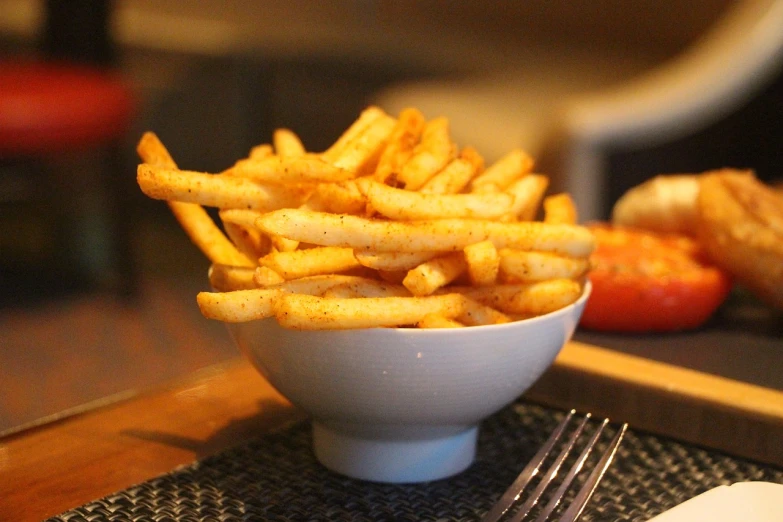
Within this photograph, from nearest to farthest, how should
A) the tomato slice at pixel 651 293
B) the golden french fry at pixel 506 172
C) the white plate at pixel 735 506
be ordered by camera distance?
the white plate at pixel 735 506 < the golden french fry at pixel 506 172 < the tomato slice at pixel 651 293

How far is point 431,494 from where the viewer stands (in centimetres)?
85

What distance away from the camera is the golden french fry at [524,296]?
0.85 m

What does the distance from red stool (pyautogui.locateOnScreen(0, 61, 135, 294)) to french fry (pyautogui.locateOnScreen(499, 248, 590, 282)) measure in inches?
82.3

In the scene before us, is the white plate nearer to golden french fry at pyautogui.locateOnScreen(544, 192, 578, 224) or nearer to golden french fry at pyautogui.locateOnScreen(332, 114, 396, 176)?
golden french fry at pyautogui.locateOnScreen(544, 192, 578, 224)

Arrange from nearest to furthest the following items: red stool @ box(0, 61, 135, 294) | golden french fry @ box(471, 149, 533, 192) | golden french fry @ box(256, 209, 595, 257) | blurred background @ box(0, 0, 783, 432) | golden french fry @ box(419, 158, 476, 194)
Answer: golden french fry @ box(256, 209, 595, 257) → golden french fry @ box(419, 158, 476, 194) → golden french fry @ box(471, 149, 533, 192) → blurred background @ box(0, 0, 783, 432) → red stool @ box(0, 61, 135, 294)

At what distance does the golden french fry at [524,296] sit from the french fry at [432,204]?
74 mm

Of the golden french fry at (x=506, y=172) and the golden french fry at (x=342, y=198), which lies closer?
the golden french fry at (x=342, y=198)

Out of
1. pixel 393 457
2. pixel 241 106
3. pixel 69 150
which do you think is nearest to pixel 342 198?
pixel 393 457

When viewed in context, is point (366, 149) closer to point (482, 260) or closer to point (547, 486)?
point (482, 260)

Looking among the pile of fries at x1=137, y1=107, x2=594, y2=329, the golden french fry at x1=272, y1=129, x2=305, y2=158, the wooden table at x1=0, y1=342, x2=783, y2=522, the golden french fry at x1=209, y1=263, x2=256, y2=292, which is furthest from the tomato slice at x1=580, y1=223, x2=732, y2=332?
the golden french fry at x1=209, y1=263, x2=256, y2=292

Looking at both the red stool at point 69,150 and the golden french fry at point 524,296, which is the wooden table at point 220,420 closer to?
the golden french fry at point 524,296

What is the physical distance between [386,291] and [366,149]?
0.18 metres

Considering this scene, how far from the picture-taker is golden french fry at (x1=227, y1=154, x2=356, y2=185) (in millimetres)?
811

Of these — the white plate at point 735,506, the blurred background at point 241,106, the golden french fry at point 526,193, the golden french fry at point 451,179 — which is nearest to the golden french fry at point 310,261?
the golden french fry at point 451,179
